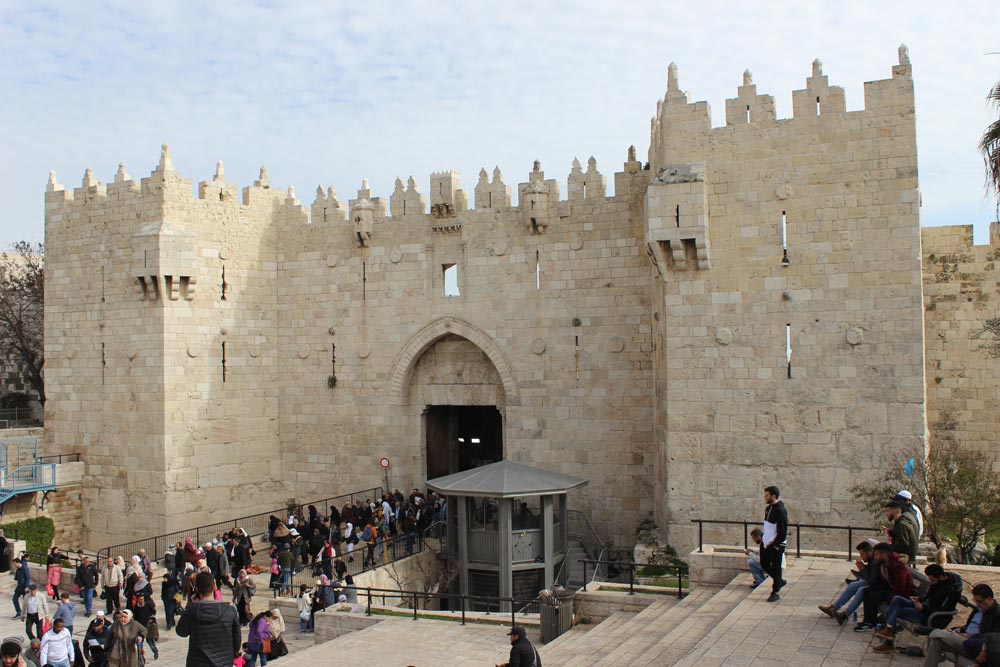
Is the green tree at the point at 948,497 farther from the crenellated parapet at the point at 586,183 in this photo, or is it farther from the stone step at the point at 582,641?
the crenellated parapet at the point at 586,183

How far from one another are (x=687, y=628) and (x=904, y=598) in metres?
2.89

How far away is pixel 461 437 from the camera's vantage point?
79.9ft

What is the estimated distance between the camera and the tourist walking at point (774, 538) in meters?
10.4

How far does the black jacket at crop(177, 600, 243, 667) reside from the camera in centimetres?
606

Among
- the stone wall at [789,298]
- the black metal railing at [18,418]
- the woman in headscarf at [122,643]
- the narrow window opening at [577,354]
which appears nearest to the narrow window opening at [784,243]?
the stone wall at [789,298]

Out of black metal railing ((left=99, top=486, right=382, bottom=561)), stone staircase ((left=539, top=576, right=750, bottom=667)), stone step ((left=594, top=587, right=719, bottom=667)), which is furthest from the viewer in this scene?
black metal railing ((left=99, top=486, right=382, bottom=561))

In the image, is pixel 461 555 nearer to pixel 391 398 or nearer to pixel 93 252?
pixel 391 398

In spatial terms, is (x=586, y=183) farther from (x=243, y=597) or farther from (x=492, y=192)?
(x=243, y=597)

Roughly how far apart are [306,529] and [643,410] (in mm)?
7729

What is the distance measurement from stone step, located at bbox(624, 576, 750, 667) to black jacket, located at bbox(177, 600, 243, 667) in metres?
5.10

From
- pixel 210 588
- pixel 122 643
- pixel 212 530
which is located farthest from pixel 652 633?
pixel 212 530

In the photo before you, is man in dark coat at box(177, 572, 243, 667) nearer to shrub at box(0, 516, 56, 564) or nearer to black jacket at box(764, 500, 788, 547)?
black jacket at box(764, 500, 788, 547)

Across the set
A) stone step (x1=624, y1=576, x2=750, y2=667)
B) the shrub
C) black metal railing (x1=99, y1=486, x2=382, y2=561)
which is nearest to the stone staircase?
stone step (x1=624, y1=576, x2=750, y2=667)

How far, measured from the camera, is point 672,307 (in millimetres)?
15734
